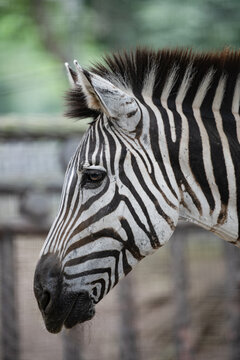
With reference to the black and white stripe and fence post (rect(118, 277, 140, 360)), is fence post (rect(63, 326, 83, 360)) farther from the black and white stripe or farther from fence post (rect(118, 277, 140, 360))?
the black and white stripe

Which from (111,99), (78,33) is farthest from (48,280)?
(78,33)

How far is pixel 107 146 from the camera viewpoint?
3992mm

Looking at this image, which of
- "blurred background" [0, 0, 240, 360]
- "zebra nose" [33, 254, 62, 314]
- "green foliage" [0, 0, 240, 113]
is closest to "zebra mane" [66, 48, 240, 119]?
"zebra nose" [33, 254, 62, 314]

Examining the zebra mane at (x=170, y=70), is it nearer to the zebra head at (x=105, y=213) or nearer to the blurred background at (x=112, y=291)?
the zebra head at (x=105, y=213)

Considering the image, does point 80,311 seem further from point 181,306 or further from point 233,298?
point 233,298

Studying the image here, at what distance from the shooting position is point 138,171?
3.93 metres

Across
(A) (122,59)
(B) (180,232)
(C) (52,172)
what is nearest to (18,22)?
(C) (52,172)

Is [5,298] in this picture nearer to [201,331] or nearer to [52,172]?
[52,172]

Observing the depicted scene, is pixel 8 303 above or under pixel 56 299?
under

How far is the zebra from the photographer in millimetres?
3828

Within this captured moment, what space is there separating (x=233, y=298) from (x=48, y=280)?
5716 millimetres

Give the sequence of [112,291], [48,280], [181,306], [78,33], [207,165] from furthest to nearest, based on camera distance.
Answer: [78,33] → [112,291] → [181,306] → [207,165] → [48,280]

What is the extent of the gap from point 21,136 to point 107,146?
16.0 ft

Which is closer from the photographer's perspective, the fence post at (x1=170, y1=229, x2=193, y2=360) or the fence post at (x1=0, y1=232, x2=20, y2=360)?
the fence post at (x1=0, y1=232, x2=20, y2=360)
